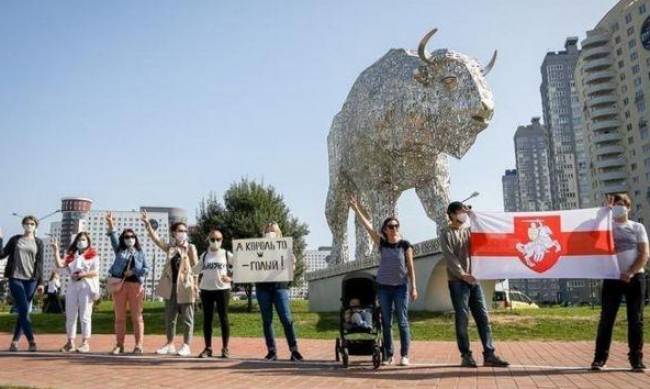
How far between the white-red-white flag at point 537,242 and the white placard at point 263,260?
2.62 metres

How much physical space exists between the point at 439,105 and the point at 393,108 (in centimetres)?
132

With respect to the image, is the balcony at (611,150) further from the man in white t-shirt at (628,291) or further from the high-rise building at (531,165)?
the man in white t-shirt at (628,291)

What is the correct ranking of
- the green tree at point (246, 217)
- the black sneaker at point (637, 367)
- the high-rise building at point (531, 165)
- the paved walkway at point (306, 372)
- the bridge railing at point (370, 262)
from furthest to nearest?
the high-rise building at point (531, 165), the green tree at point (246, 217), the bridge railing at point (370, 262), the black sneaker at point (637, 367), the paved walkway at point (306, 372)

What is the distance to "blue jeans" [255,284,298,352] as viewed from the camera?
7.24 m

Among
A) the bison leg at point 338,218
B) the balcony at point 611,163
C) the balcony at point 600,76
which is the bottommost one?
the bison leg at point 338,218

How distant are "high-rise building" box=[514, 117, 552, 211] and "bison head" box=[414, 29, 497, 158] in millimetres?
118634

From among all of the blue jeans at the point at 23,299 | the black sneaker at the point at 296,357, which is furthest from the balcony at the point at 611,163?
the blue jeans at the point at 23,299

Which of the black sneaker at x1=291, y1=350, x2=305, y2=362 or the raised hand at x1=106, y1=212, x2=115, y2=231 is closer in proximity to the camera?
the black sneaker at x1=291, y1=350, x2=305, y2=362

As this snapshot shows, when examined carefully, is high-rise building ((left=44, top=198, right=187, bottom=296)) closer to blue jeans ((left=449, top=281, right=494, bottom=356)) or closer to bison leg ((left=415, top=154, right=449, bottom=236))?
bison leg ((left=415, top=154, right=449, bottom=236))

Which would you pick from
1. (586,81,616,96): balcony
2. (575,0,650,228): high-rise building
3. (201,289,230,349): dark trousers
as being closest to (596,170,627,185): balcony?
(575,0,650,228): high-rise building

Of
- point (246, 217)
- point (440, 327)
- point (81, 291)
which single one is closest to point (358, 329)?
point (81, 291)

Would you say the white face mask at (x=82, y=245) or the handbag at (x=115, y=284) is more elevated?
the white face mask at (x=82, y=245)

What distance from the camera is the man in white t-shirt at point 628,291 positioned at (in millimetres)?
5773

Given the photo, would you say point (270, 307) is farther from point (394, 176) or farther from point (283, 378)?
point (394, 176)
